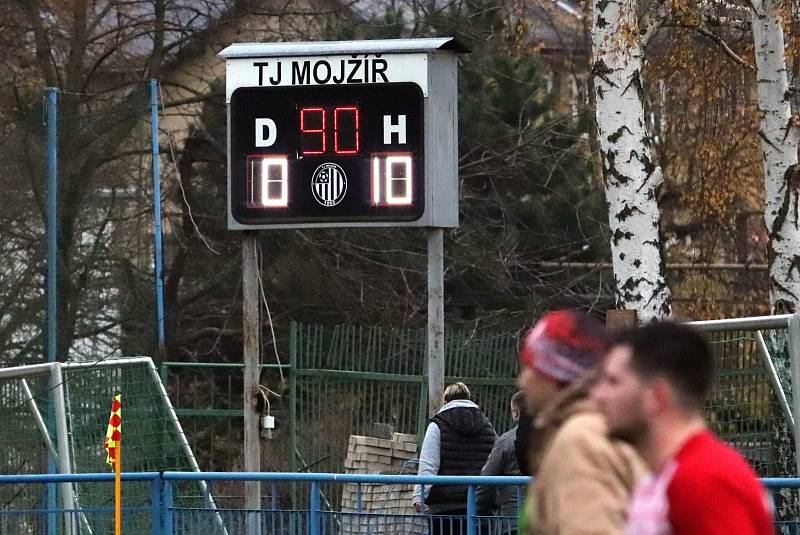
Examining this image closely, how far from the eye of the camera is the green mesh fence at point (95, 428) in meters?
12.0

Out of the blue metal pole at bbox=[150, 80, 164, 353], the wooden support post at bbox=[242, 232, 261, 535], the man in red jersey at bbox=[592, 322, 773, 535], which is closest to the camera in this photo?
the man in red jersey at bbox=[592, 322, 773, 535]

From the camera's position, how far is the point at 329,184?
12.5 meters

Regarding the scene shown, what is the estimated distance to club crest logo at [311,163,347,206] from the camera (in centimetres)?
1246

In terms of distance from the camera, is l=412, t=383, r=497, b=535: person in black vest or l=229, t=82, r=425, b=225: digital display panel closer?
l=412, t=383, r=497, b=535: person in black vest

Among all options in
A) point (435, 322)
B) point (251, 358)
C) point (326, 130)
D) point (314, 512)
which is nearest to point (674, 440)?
point (314, 512)

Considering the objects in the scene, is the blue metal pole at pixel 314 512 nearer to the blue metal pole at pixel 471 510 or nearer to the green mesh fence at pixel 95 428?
the blue metal pole at pixel 471 510

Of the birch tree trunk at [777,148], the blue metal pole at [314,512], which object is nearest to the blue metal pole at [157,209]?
the birch tree trunk at [777,148]

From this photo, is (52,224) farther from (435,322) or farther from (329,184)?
(435,322)

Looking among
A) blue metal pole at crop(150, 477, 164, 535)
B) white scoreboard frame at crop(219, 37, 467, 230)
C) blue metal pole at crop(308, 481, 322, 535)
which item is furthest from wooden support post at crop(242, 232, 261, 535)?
blue metal pole at crop(308, 481, 322, 535)

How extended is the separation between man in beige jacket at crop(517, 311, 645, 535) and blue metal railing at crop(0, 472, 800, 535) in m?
5.50

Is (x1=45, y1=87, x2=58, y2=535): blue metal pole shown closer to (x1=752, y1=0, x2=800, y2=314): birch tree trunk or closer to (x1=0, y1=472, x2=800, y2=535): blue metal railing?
(x1=0, y1=472, x2=800, y2=535): blue metal railing

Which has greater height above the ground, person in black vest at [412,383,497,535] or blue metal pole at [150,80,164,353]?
blue metal pole at [150,80,164,353]

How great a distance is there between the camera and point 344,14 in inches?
896

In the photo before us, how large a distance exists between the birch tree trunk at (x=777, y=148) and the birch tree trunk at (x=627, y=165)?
7.33 feet
